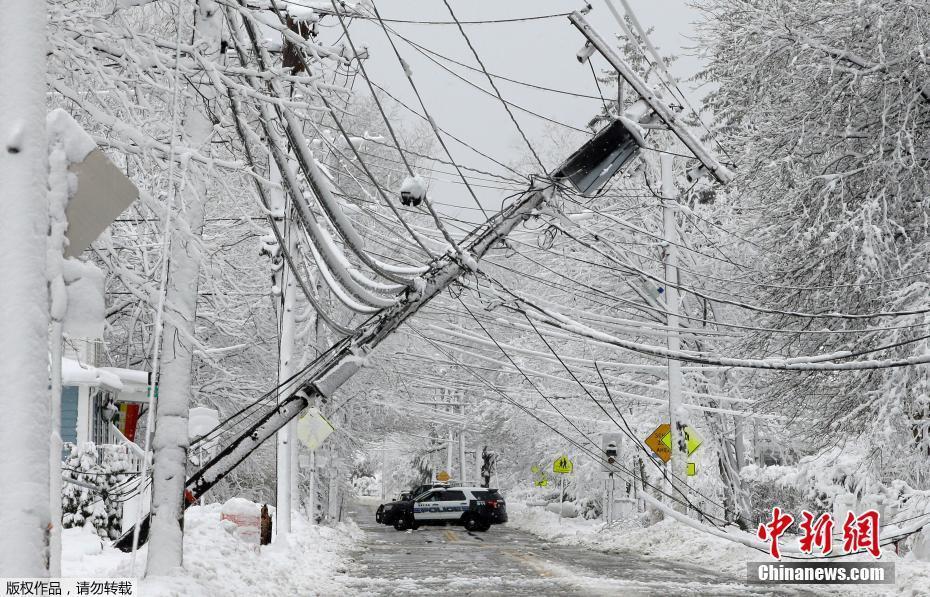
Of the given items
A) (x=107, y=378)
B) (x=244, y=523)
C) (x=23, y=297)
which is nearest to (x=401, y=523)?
(x=107, y=378)

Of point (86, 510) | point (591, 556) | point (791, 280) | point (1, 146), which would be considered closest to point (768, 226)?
point (791, 280)

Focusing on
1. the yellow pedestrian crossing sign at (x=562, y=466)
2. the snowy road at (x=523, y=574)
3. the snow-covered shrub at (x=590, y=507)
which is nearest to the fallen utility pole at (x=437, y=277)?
A: the snowy road at (x=523, y=574)

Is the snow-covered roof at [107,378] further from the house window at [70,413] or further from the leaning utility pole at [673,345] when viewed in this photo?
the leaning utility pole at [673,345]

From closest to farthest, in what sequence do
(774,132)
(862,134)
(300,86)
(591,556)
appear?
(300,86) → (862,134) → (774,132) → (591,556)

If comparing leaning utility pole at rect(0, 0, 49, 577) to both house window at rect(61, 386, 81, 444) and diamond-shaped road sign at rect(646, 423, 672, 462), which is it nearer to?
house window at rect(61, 386, 81, 444)

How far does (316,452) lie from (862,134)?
63.5 feet

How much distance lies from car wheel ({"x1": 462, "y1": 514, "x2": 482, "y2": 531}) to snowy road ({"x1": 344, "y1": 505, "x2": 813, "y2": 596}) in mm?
12717

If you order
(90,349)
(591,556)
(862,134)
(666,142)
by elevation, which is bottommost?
(591,556)

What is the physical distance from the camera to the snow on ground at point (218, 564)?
37.5 ft

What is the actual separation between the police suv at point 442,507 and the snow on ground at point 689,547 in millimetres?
1968

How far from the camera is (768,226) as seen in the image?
56.5 feet

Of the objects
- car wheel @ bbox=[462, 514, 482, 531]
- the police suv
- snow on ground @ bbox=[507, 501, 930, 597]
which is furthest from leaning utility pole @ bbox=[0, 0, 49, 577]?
the police suv

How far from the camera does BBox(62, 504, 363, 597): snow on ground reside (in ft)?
37.5

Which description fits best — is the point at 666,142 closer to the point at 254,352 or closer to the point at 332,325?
the point at 254,352
